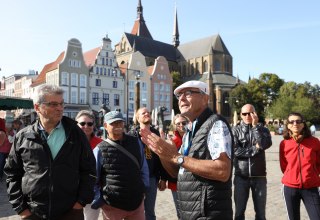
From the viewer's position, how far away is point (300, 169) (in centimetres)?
430

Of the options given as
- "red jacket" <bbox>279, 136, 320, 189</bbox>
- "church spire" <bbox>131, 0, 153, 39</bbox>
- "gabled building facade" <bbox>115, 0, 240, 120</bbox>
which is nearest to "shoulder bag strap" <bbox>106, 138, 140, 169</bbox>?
"red jacket" <bbox>279, 136, 320, 189</bbox>

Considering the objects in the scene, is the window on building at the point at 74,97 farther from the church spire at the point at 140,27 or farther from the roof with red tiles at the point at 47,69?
the church spire at the point at 140,27

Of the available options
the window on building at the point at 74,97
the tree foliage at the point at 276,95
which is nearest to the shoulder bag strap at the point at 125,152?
the window on building at the point at 74,97

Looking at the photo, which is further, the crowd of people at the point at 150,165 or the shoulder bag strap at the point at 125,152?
the shoulder bag strap at the point at 125,152

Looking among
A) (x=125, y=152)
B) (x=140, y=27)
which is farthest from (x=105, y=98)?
(x=125, y=152)

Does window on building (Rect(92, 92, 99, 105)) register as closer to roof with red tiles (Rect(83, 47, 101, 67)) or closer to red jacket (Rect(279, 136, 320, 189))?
roof with red tiles (Rect(83, 47, 101, 67))

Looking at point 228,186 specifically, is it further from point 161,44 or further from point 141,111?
point 161,44

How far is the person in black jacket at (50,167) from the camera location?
2.91 metres

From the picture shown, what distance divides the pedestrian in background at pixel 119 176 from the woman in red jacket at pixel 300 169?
1.87 meters

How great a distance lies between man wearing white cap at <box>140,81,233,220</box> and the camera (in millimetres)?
2338

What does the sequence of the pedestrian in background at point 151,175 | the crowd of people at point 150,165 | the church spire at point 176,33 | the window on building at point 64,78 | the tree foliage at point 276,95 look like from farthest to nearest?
the church spire at point 176,33, the tree foliage at point 276,95, the window on building at point 64,78, the pedestrian in background at point 151,175, the crowd of people at point 150,165

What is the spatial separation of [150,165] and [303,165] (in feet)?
6.85

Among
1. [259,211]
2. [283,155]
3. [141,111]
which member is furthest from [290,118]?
[141,111]

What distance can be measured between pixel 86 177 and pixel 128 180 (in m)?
0.85
